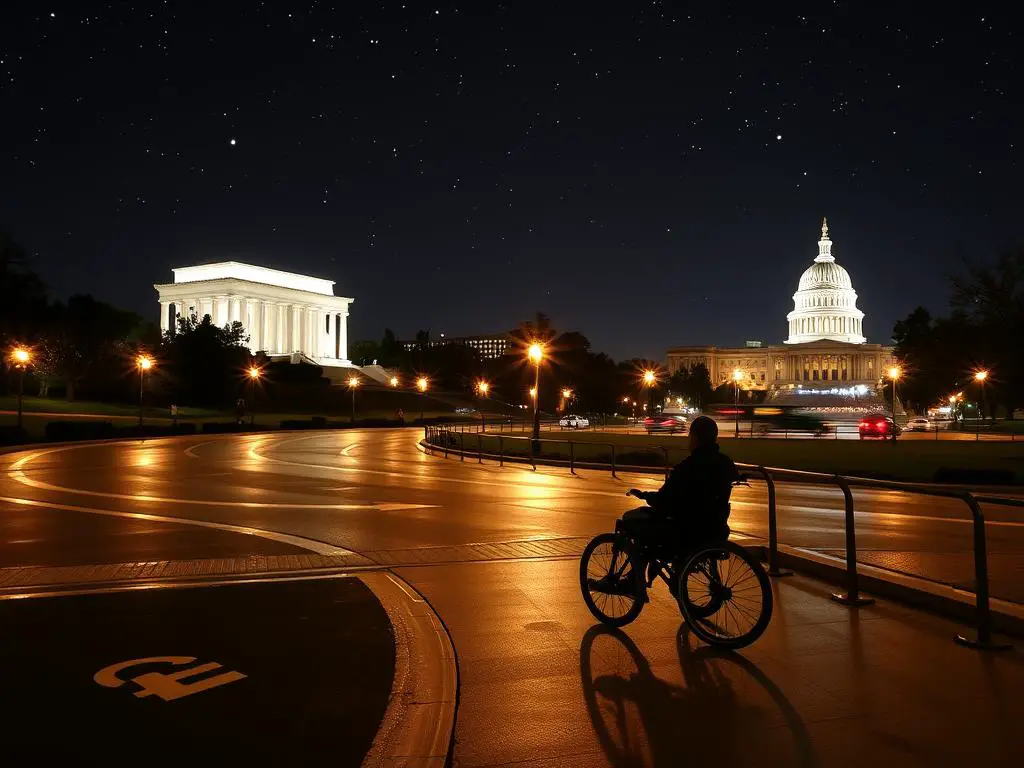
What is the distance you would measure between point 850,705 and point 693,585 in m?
Result: 1.75

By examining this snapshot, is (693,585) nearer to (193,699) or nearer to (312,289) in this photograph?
(193,699)

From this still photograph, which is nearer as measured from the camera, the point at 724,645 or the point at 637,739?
the point at 637,739

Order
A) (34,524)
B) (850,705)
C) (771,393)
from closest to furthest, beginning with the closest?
(850,705) → (34,524) → (771,393)

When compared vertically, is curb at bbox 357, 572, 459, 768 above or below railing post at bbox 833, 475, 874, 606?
below

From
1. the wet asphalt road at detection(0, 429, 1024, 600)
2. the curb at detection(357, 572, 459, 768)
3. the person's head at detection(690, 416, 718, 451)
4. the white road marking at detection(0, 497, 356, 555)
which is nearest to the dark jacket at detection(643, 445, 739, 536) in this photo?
the person's head at detection(690, 416, 718, 451)

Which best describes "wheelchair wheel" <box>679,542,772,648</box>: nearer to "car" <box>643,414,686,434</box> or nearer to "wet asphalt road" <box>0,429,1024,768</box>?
"wet asphalt road" <box>0,429,1024,768</box>

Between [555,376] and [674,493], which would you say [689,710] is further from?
[555,376]

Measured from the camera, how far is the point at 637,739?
5.30 meters

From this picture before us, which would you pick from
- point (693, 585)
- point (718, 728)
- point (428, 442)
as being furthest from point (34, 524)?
point (428, 442)

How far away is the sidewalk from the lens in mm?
5125

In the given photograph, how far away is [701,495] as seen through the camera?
285 inches

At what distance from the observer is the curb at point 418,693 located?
5.08 metres

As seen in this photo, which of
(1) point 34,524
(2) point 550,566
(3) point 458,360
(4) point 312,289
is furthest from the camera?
(4) point 312,289

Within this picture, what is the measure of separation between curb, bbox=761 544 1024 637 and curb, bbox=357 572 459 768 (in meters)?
4.28
